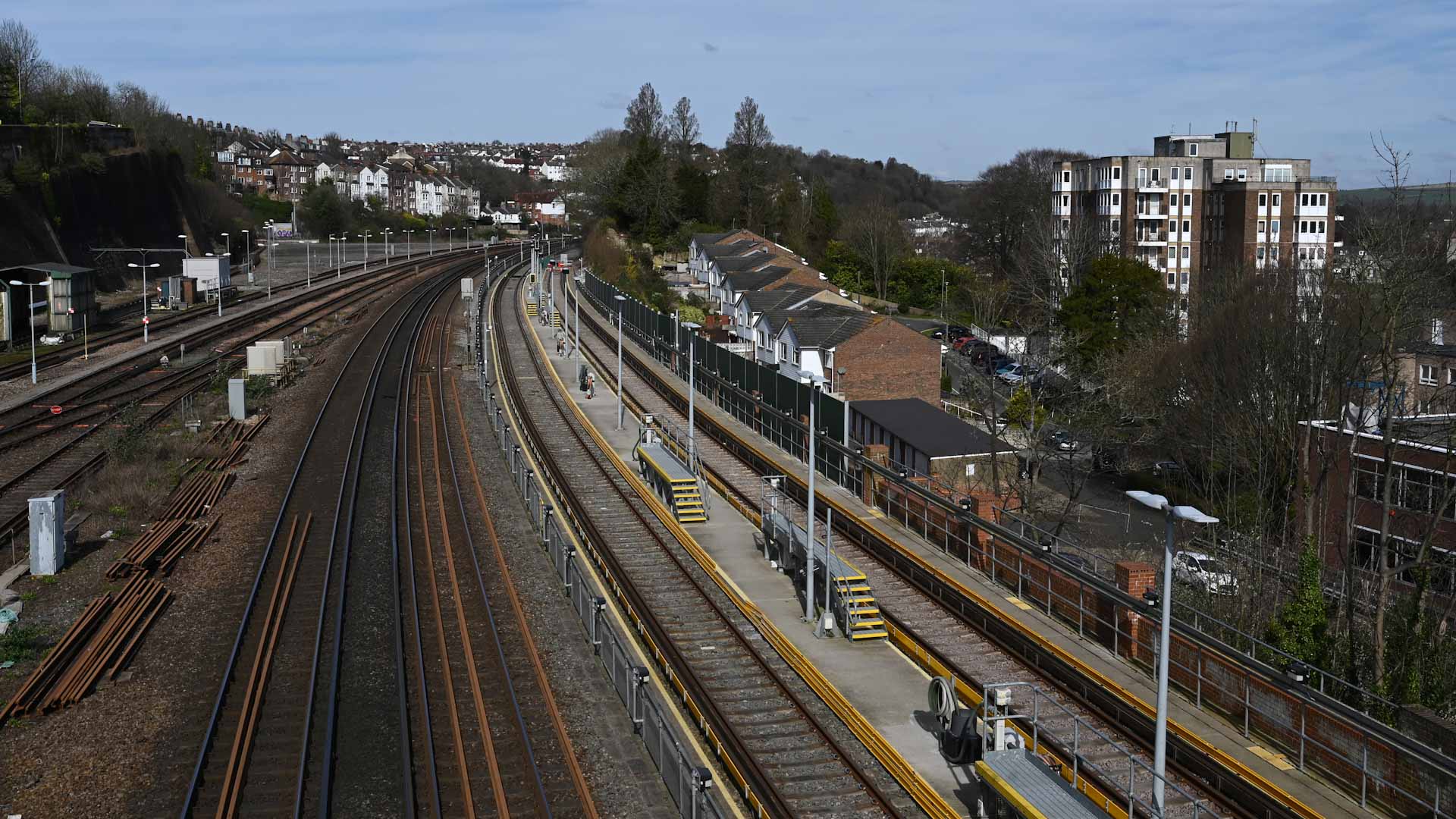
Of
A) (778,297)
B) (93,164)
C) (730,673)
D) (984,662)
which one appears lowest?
(730,673)

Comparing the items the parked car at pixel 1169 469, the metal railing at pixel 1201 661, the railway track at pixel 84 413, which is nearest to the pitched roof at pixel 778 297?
the parked car at pixel 1169 469

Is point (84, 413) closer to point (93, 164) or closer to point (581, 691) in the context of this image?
point (581, 691)

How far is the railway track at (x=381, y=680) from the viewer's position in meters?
14.3

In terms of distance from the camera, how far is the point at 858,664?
714 inches

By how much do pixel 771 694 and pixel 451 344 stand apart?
4257 cm

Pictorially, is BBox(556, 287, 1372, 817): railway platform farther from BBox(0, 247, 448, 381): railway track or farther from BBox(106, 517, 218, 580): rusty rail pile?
BBox(0, 247, 448, 381): railway track

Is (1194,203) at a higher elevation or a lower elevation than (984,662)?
higher

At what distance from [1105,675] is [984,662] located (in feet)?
6.54

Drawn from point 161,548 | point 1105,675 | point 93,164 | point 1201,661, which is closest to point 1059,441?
point 1105,675

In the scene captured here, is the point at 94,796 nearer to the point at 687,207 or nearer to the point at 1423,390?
the point at 1423,390

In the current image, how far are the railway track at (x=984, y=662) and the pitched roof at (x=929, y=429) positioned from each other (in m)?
4.96

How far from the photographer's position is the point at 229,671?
17781mm

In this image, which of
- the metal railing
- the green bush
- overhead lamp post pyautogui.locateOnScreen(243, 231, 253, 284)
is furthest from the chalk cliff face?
the metal railing

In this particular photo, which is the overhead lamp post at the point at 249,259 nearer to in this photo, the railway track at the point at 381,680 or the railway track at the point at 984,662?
the railway track at the point at 381,680
